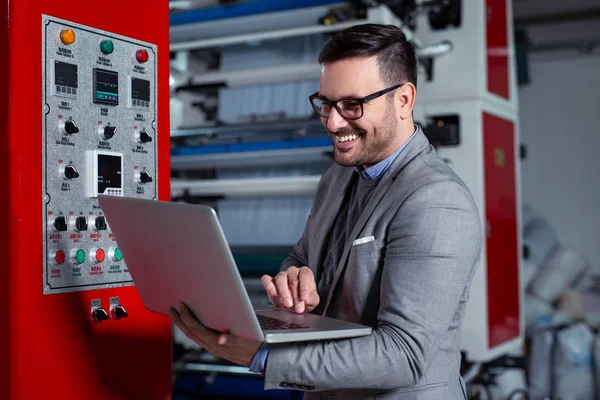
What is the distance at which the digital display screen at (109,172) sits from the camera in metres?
1.46

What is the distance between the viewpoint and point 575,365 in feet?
12.9

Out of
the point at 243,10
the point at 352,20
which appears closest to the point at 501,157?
the point at 352,20

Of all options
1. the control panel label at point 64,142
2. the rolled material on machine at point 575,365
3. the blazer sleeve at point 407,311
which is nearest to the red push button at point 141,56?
the control panel label at point 64,142

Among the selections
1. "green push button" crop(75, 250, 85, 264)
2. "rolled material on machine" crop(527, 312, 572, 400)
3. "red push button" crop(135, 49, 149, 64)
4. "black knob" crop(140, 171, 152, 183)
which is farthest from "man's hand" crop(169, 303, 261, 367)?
"rolled material on machine" crop(527, 312, 572, 400)

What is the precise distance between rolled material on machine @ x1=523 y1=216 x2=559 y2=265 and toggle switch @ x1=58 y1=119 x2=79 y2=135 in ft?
13.5

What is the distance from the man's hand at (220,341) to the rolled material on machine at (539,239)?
402 cm

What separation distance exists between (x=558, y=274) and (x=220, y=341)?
13.3ft

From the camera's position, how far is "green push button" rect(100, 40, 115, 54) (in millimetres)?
1487

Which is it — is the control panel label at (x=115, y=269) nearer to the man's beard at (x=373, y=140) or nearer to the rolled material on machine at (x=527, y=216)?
the man's beard at (x=373, y=140)

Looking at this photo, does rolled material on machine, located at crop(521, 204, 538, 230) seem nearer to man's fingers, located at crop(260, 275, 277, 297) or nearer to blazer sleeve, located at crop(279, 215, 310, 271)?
blazer sleeve, located at crop(279, 215, 310, 271)

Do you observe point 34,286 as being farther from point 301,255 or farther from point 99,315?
point 301,255

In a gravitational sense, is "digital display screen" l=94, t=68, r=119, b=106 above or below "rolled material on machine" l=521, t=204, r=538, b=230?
above

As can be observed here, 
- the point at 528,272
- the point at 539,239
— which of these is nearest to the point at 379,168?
the point at 528,272

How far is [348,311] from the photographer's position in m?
1.41
